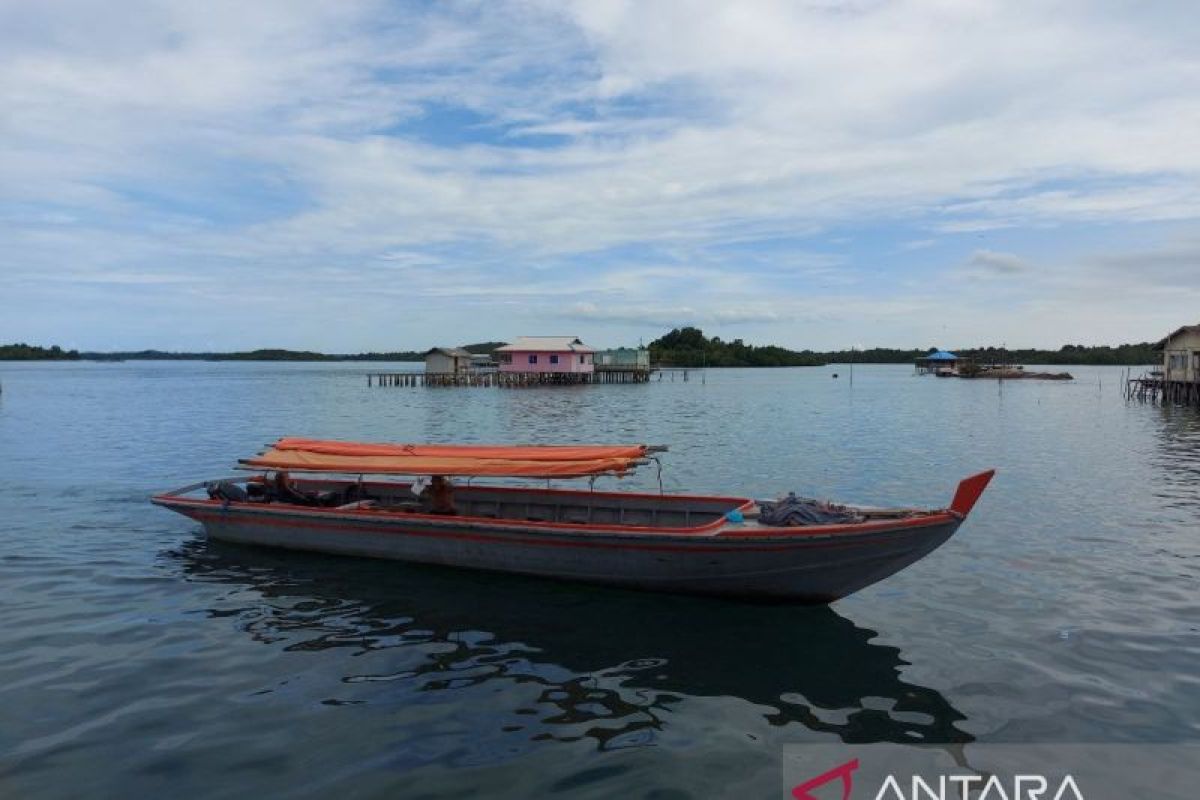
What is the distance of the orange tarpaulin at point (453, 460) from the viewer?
39.1ft

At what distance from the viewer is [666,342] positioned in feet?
498

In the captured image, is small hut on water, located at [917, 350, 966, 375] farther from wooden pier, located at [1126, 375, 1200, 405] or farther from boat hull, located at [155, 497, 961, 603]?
boat hull, located at [155, 497, 961, 603]

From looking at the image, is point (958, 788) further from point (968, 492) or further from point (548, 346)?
point (548, 346)

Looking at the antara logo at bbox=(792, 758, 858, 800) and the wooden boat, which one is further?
the wooden boat

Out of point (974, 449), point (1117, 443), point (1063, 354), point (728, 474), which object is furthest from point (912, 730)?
point (1063, 354)

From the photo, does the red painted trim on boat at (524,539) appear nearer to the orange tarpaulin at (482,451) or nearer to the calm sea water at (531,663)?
the calm sea water at (531,663)

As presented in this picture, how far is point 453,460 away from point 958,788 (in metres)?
8.40

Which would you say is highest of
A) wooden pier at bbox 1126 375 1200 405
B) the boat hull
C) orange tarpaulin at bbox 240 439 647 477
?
wooden pier at bbox 1126 375 1200 405

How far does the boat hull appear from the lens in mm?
A: 9750

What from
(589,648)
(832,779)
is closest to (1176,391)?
(589,648)

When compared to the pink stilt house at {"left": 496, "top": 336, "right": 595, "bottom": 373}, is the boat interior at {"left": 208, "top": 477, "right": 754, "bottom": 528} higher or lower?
lower

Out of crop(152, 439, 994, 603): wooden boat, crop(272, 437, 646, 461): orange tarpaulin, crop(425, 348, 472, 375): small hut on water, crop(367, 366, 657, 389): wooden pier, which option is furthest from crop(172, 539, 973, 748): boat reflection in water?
crop(425, 348, 472, 375): small hut on water

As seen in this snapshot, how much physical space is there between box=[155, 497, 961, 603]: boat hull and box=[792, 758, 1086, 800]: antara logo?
327 cm

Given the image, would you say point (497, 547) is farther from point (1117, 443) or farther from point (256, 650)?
point (1117, 443)
